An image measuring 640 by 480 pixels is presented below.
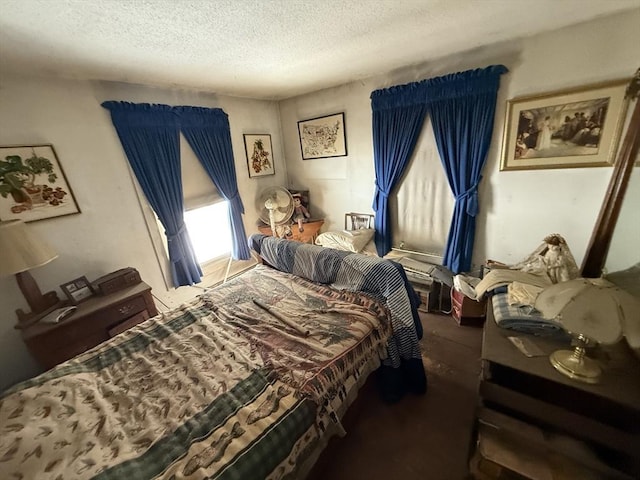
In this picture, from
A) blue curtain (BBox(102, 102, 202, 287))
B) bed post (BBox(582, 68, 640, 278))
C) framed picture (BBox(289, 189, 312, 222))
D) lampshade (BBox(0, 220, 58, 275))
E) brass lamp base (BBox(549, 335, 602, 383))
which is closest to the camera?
brass lamp base (BBox(549, 335, 602, 383))

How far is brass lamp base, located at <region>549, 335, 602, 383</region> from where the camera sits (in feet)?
3.23

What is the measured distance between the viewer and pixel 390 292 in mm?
1571

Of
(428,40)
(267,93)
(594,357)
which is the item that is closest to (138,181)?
(267,93)

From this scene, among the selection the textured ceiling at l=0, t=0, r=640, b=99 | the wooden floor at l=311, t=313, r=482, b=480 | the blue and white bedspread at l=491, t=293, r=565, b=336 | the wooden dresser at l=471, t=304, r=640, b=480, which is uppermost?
Result: the textured ceiling at l=0, t=0, r=640, b=99

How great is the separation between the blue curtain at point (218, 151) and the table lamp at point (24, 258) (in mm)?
1476

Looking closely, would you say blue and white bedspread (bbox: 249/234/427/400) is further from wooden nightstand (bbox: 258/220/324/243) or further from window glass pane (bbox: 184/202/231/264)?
window glass pane (bbox: 184/202/231/264)

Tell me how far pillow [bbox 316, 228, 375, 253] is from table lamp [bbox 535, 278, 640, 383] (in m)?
1.90

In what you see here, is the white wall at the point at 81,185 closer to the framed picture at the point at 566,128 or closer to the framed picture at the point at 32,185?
the framed picture at the point at 32,185

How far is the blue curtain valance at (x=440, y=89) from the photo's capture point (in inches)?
80.7

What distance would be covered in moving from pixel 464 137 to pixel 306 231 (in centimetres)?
199

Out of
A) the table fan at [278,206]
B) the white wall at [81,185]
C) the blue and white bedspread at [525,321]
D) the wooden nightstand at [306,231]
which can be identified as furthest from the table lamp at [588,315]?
the white wall at [81,185]

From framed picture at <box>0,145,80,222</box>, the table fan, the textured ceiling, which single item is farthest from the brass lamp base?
framed picture at <box>0,145,80,222</box>

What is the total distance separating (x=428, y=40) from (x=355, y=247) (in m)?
1.89

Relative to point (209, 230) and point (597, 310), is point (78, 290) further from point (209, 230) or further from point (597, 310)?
point (597, 310)
